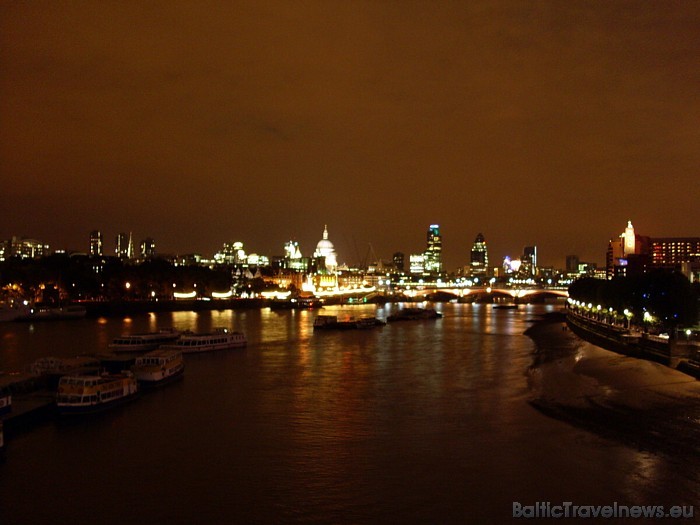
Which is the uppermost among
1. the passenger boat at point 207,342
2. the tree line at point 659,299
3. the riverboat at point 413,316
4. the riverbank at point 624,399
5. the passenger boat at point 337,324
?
the tree line at point 659,299

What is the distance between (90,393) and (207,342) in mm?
12325

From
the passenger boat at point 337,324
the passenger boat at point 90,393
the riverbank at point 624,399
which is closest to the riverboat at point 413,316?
the passenger boat at point 337,324

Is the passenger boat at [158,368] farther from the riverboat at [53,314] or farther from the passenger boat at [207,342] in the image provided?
the riverboat at [53,314]

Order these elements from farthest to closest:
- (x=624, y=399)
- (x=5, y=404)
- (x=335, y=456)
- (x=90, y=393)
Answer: (x=624, y=399), (x=90, y=393), (x=5, y=404), (x=335, y=456)

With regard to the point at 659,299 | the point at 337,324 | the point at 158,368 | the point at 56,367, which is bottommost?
the point at 337,324

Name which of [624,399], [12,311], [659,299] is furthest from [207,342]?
[12,311]

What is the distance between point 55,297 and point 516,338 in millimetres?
36061

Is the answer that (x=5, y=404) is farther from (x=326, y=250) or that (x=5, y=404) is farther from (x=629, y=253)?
(x=326, y=250)

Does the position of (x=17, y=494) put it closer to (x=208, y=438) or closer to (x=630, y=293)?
(x=208, y=438)

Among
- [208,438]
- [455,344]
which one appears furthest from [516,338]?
[208,438]

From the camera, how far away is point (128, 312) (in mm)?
52812

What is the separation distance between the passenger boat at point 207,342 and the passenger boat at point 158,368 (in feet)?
19.0

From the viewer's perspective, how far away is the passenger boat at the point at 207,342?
26266 millimetres

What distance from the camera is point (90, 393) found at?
47.5 ft
